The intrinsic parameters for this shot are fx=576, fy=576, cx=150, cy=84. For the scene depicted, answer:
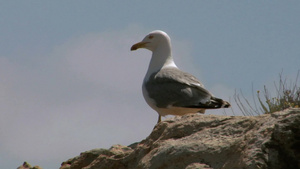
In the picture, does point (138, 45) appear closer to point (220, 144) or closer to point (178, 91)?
point (178, 91)

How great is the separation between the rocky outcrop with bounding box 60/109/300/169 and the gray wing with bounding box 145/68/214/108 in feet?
12.5

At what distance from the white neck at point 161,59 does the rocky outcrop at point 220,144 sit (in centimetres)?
503

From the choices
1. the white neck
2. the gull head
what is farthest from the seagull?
the gull head

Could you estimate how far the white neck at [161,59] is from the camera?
10.0 m

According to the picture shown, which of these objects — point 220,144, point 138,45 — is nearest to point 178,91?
point 138,45

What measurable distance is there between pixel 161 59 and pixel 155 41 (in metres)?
0.44

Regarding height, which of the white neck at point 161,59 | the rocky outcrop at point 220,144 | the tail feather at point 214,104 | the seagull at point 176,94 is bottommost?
the rocky outcrop at point 220,144

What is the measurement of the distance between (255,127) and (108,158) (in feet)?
5.34

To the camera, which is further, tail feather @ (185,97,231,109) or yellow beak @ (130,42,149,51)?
yellow beak @ (130,42,149,51)

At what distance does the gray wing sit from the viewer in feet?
28.8

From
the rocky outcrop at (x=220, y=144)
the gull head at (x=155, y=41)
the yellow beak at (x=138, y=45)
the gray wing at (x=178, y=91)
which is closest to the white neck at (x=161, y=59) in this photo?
the gull head at (x=155, y=41)

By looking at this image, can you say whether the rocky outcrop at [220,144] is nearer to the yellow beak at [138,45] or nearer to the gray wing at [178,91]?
the gray wing at [178,91]

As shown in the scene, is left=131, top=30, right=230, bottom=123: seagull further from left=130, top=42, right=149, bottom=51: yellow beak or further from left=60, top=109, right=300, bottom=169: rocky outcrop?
left=60, top=109, right=300, bottom=169: rocky outcrop

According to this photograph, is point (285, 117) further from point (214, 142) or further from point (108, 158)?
point (108, 158)
